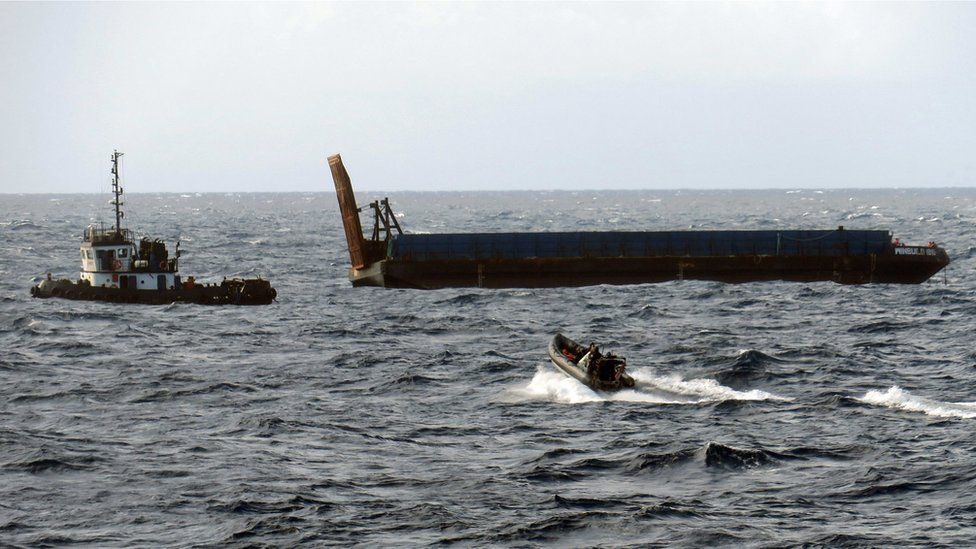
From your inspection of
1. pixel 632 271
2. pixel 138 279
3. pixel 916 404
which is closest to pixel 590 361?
pixel 916 404

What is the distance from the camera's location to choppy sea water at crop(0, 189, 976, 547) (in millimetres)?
Answer: 28797

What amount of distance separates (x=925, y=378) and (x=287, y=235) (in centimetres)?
13192

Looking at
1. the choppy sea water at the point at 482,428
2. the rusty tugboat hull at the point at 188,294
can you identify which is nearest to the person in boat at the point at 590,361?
the choppy sea water at the point at 482,428

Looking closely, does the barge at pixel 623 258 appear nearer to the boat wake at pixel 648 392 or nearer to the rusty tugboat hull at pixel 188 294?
the rusty tugboat hull at pixel 188 294

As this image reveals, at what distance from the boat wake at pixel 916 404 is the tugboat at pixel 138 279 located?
43339 mm

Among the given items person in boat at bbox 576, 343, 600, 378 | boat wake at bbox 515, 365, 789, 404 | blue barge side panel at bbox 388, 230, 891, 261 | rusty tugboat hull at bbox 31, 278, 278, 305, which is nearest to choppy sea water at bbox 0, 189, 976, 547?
boat wake at bbox 515, 365, 789, 404

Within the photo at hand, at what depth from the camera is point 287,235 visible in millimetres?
169125

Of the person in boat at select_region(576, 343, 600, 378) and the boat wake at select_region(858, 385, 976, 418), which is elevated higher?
the person in boat at select_region(576, 343, 600, 378)

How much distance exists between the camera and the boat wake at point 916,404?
Result: 39.8 meters

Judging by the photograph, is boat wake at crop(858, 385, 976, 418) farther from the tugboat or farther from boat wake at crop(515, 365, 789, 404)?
the tugboat

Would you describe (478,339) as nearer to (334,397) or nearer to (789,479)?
(334,397)

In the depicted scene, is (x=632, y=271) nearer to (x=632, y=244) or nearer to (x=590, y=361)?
(x=632, y=244)

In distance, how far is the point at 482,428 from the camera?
38.6 m

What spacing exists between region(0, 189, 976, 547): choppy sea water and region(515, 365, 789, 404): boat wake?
0.16 meters
